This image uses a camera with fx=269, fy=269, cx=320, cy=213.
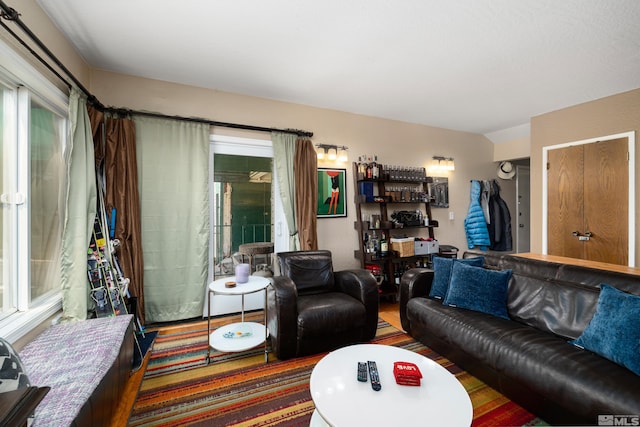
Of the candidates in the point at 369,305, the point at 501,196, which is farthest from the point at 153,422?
the point at 501,196

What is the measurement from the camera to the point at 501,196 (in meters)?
5.11

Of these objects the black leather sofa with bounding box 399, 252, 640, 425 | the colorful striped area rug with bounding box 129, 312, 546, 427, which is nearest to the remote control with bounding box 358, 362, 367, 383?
the colorful striped area rug with bounding box 129, 312, 546, 427

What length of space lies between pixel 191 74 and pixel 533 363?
3628 millimetres

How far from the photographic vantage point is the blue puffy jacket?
4660mm

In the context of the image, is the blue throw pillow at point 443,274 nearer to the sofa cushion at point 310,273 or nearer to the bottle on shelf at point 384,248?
the sofa cushion at point 310,273

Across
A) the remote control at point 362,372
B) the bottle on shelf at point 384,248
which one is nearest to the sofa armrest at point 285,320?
the remote control at point 362,372

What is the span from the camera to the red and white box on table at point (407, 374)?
1.26 metres

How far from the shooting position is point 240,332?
7.90ft

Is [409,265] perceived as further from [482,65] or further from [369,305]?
[482,65]

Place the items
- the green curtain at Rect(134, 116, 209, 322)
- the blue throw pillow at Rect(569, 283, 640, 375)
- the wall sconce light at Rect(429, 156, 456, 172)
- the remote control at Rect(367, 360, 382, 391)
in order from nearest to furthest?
the remote control at Rect(367, 360, 382, 391), the blue throw pillow at Rect(569, 283, 640, 375), the green curtain at Rect(134, 116, 209, 322), the wall sconce light at Rect(429, 156, 456, 172)

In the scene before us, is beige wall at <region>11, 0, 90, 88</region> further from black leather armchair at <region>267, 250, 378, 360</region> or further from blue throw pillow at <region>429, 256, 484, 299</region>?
blue throw pillow at <region>429, 256, 484, 299</region>

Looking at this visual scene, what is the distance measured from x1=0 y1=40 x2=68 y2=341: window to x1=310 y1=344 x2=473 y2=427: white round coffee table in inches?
71.5

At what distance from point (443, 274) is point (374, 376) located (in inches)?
58.3

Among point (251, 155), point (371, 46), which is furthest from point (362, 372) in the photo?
point (251, 155)
